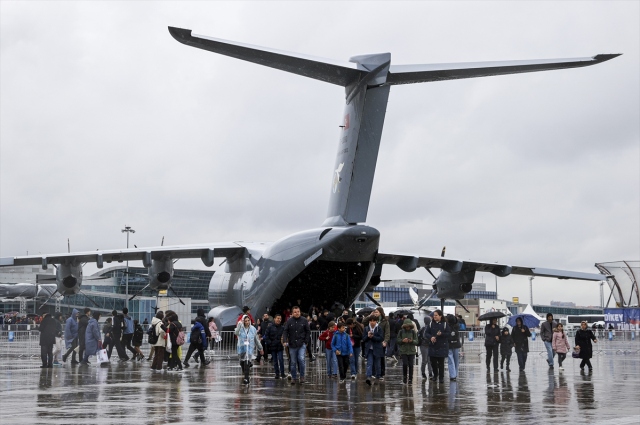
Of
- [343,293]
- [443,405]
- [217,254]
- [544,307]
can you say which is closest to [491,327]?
[343,293]

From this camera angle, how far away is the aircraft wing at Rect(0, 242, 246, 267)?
21812 mm

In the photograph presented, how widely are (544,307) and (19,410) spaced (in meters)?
118

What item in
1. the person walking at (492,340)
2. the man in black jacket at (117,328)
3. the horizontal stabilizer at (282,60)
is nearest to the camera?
the horizontal stabilizer at (282,60)

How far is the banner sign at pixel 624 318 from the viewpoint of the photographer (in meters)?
38.5

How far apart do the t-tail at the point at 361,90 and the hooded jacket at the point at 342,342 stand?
377 cm

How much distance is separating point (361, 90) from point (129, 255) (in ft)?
36.2

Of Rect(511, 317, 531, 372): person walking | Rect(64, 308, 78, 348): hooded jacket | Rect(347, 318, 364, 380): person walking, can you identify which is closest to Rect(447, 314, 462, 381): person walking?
Rect(347, 318, 364, 380): person walking

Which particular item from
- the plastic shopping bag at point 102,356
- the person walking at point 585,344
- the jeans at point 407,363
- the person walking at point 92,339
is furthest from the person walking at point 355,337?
the person walking at point 92,339

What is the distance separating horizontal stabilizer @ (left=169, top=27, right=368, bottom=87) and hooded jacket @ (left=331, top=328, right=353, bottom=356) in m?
5.76

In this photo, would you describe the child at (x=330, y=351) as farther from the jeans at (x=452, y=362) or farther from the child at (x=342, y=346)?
the jeans at (x=452, y=362)

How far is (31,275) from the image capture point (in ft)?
245

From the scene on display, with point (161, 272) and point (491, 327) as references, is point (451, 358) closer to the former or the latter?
point (491, 327)

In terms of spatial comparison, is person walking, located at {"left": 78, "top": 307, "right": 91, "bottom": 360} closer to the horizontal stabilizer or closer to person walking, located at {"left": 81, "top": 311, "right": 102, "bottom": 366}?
person walking, located at {"left": 81, "top": 311, "right": 102, "bottom": 366}

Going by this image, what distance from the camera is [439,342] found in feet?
44.5
